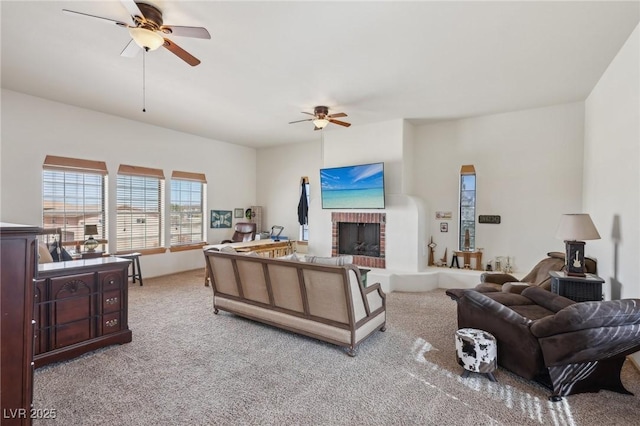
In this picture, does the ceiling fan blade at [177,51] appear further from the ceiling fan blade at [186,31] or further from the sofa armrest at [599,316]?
the sofa armrest at [599,316]

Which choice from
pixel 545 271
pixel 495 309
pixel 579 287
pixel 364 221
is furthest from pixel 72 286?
pixel 545 271

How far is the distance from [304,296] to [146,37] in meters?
2.83

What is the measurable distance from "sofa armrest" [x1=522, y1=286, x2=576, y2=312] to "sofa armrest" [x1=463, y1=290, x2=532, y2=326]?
55cm

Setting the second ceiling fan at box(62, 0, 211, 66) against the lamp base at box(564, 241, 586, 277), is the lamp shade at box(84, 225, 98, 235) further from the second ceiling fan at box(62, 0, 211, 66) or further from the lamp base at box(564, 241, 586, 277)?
the lamp base at box(564, 241, 586, 277)

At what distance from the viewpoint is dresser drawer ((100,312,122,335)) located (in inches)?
123

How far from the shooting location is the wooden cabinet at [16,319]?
4.55 feet

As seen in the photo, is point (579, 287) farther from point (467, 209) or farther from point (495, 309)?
point (467, 209)

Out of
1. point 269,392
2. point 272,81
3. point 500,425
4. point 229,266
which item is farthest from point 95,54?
point 500,425

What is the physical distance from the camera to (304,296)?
3.23 metres

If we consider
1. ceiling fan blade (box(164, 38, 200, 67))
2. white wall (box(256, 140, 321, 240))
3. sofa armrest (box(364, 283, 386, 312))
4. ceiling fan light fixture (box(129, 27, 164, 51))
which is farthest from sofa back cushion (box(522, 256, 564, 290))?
ceiling fan light fixture (box(129, 27, 164, 51))

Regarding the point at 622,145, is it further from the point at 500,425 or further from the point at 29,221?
the point at 29,221

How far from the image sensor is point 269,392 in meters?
2.39

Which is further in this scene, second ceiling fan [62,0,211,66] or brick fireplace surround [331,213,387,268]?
brick fireplace surround [331,213,387,268]

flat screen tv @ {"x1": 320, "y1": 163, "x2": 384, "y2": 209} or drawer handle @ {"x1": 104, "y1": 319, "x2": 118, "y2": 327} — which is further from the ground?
flat screen tv @ {"x1": 320, "y1": 163, "x2": 384, "y2": 209}
